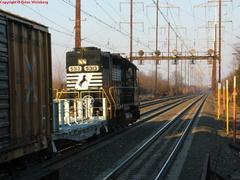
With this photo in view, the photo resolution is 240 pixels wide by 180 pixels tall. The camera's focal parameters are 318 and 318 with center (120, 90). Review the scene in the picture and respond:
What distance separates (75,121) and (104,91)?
2595mm

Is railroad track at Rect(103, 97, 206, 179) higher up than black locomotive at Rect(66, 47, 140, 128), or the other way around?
black locomotive at Rect(66, 47, 140, 128)

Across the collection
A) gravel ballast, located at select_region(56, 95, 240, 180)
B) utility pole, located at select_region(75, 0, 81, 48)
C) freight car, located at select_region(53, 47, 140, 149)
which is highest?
utility pole, located at select_region(75, 0, 81, 48)

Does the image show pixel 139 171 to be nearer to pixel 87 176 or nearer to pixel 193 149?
pixel 87 176

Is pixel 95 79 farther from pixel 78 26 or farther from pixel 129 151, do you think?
pixel 78 26

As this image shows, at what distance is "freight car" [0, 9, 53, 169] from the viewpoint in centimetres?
632

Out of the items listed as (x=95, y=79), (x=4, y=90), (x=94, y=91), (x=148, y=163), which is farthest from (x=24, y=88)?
(x=95, y=79)

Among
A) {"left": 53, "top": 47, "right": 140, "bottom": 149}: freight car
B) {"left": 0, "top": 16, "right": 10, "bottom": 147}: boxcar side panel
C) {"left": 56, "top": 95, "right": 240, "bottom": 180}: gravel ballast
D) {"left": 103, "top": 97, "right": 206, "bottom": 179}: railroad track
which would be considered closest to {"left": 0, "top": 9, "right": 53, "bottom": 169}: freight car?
{"left": 0, "top": 16, "right": 10, "bottom": 147}: boxcar side panel

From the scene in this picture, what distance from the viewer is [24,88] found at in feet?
22.7

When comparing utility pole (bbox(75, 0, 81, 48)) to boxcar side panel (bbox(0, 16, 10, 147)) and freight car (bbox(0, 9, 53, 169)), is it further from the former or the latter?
boxcar side panel (bbox(0, 16, 10, 147))

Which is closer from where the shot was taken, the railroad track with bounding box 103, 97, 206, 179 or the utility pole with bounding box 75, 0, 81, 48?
the railroad track with bounding box 103, 97, 206, 179

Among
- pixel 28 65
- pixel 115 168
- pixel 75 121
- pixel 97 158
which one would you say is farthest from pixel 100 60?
pixel 28 65

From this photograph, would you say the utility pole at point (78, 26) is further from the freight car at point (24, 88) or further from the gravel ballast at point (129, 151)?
the freight car at point (24, 88)

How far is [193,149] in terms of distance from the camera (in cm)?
1228

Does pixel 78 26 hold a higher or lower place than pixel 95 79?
higher
